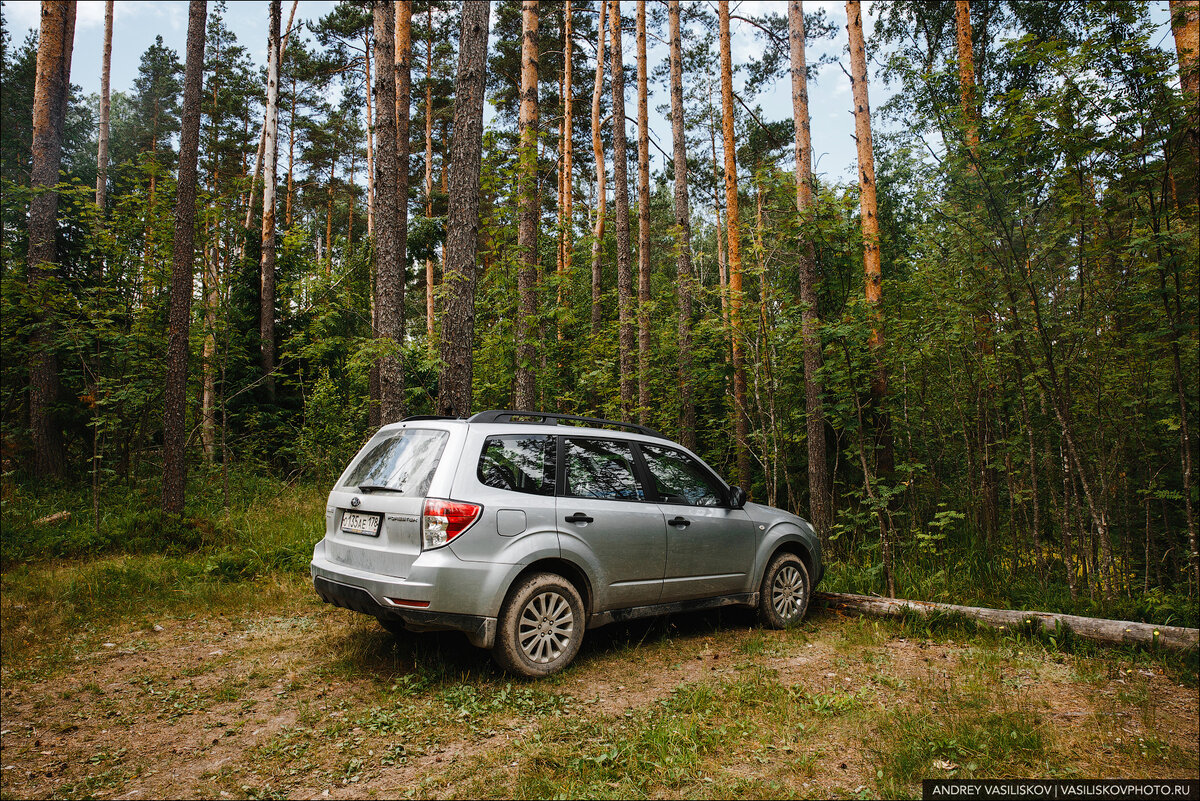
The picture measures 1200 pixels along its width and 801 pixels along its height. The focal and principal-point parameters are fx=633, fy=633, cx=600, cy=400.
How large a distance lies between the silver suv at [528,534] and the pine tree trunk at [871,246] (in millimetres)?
2635

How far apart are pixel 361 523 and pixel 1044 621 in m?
5.38

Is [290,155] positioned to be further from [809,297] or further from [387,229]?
[809,297]

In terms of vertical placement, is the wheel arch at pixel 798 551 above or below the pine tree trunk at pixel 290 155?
below

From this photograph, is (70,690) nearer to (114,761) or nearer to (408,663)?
(114,761)

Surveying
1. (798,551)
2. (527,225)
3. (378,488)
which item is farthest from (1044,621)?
(527,225)

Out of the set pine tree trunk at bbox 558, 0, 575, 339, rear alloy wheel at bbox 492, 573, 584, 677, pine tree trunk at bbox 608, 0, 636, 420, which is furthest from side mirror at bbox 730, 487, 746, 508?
pine tree trunk at bbox 558, 0, 575, 339

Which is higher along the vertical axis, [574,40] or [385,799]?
[574,40]

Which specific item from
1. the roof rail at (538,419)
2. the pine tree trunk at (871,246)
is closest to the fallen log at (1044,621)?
the pine tree trunk at (871,246)

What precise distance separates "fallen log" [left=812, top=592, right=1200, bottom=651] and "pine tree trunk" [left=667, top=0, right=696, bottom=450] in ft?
17.1

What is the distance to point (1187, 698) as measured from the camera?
3920 millimetres

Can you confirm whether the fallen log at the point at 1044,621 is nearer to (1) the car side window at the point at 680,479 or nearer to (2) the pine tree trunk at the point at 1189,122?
(1) the car side window at the point at 680,479

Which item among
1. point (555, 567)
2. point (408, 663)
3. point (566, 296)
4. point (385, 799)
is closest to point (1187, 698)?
point (555, 567)

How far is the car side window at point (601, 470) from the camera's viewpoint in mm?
4852

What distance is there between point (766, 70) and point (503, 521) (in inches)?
548
